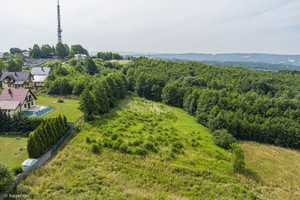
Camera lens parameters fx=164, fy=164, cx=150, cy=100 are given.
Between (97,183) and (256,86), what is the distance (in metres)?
70.0

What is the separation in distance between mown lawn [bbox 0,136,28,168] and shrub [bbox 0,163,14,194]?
18.7ft

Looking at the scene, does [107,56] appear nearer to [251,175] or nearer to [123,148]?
[123,148]

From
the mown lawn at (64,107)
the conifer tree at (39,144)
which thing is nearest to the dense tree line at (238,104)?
the mown lawn at (64,107)

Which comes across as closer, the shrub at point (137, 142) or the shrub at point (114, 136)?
the shrub at point (137, 142)

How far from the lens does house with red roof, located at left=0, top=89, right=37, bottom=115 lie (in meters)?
35.3

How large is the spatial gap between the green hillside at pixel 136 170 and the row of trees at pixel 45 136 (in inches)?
96.4

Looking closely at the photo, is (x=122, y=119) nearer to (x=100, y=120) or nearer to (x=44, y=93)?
(x=100, y=120)

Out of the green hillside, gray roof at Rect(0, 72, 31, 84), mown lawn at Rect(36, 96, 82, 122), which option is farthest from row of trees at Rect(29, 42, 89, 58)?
the green hillside

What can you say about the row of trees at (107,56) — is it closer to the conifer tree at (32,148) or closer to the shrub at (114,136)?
the shrub at (114,136)

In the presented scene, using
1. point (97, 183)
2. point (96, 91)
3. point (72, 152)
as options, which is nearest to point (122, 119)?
point (96, 91)

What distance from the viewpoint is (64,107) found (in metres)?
43.7

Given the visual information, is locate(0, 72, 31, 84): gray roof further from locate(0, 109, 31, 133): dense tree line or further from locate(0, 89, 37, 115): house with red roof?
locate(0, 109, 31, 133): dense tree line

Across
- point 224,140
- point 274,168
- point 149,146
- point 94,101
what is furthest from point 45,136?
point 274,168

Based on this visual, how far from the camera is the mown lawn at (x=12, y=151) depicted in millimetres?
21913
